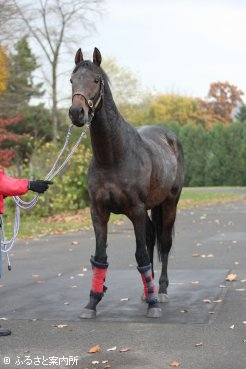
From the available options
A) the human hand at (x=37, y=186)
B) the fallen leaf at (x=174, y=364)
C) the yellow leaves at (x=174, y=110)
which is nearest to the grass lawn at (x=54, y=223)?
the human hand at (x=37, y=186)

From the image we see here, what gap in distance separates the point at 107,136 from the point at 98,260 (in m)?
1.31

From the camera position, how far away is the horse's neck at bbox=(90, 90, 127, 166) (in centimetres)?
580

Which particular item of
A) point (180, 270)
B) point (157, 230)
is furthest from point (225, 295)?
point (180, 270)

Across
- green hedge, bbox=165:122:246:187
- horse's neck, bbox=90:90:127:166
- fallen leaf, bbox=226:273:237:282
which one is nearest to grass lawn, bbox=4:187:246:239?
fallen leaf, bbox=226:273:237:282

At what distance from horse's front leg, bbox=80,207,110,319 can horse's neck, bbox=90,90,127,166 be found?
56cm

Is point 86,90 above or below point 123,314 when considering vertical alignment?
above

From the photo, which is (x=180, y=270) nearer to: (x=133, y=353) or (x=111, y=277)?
(x=111, y=277)

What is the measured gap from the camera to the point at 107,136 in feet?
Answer: 19.2

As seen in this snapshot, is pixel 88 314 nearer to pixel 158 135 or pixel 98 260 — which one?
pixel 98 260

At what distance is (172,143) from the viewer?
779cm

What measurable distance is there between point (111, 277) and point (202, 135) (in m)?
33.3

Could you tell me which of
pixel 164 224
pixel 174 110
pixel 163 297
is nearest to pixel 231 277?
pixel 164 224

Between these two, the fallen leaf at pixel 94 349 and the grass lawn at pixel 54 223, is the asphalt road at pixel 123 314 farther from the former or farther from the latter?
the grass lawn at pixel 54 223

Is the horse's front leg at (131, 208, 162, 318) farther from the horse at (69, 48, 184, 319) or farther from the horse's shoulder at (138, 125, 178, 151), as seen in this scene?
the horse's shoulder at (138, 125, 178, 151)
